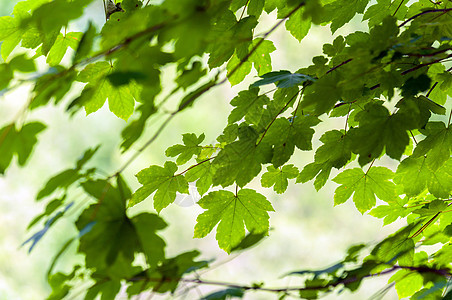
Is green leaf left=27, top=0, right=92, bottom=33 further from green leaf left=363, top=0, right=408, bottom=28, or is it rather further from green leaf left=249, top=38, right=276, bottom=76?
green leaf left=363, top=0, right=408, bottom=28

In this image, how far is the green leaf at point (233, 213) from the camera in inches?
36.8

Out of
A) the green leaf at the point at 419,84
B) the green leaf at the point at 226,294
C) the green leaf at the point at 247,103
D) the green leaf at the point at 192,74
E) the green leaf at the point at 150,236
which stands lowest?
the green leaf at the point at 226,294

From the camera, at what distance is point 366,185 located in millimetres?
1029

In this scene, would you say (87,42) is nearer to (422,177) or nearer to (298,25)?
(298,25)

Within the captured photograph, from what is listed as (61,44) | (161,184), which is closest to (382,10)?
(161,184)

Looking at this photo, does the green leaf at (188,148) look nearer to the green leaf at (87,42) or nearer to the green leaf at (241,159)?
the green leaf at (241,159)

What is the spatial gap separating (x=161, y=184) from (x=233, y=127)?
0.20 m

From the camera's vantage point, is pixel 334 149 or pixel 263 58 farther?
pixel 263 58

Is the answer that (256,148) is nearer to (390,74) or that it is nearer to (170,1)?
(390,74)

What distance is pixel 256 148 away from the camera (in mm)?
864

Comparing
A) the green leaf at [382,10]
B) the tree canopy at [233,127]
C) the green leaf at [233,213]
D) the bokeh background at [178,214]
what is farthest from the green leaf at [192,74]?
the bokeh background at [178,214]

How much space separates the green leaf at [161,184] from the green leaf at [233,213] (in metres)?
0.08

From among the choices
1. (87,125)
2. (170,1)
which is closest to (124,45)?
(170,1)

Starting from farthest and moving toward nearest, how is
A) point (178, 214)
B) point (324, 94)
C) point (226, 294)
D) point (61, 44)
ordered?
point (178, 214) < point (61, 44) < point (324, 94) < point (226, 294)
